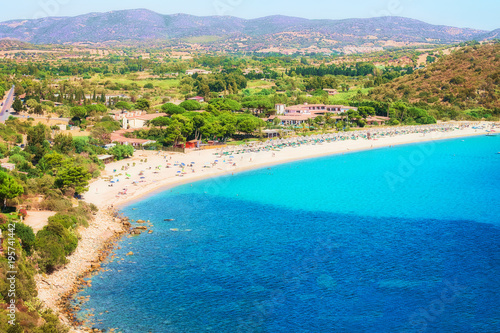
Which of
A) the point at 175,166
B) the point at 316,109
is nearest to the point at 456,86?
the point at 316,109

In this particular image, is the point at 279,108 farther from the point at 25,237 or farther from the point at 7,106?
the point at 25,237

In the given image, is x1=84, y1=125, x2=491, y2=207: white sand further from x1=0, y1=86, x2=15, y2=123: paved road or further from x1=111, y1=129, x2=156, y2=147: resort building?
x1=0, y1=86, x2=15, y2=123: paved road

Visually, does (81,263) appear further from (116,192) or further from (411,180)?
(411,180)

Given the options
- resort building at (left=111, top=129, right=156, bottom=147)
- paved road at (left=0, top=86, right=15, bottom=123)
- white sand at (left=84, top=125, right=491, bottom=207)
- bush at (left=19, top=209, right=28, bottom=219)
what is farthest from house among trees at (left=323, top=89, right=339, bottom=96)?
bush at (left=19, top=209, right=28, bottom=219)

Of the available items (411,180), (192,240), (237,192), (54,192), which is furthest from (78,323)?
(411,180)

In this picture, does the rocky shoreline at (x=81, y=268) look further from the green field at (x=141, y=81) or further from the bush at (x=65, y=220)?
the green field at (x=141, y=81)

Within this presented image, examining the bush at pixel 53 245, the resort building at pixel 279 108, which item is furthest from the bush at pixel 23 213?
the resort building at pixel 279 108
